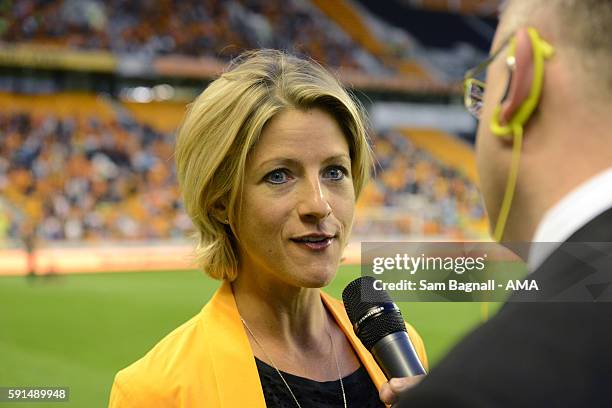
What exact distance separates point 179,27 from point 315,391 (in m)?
22.9

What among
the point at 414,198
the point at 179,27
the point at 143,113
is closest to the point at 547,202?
the point at 414,198

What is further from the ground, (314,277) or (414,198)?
(414,198)

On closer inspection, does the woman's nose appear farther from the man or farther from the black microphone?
the man

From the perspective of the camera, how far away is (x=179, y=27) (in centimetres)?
2338

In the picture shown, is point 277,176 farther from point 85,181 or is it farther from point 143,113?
point 143,113

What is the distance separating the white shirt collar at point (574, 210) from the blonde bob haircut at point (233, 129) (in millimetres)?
956

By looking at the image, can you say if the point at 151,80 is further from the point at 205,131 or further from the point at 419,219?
the point at 205,131

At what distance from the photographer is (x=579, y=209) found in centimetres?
69

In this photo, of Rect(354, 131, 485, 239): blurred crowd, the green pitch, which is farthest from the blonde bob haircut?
Rect(354, 131, 485, 239): blurred crowd

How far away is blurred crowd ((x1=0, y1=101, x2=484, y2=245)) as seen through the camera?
17.3 m

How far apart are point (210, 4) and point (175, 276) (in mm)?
14364

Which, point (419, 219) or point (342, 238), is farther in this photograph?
point (419, 219)

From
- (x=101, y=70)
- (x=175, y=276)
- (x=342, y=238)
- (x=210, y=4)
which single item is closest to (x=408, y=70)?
(x=210, y=4)

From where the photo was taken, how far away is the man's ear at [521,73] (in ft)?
2.51
